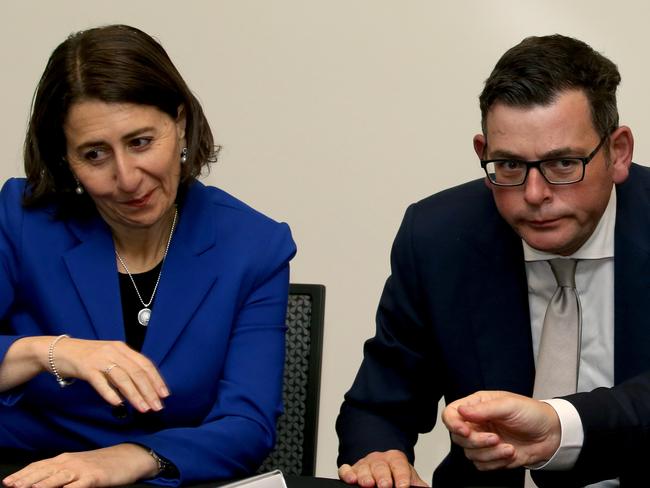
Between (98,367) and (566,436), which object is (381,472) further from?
(98,367)

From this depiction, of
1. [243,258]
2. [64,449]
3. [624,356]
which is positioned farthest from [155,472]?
[624,356]

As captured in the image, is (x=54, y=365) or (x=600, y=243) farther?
(x=600, y=243)

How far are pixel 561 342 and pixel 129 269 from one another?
86 cm

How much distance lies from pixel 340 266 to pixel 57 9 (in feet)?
4.02

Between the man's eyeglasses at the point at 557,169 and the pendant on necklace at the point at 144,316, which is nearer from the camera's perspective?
the man's eyeglasses at the point at 557,169

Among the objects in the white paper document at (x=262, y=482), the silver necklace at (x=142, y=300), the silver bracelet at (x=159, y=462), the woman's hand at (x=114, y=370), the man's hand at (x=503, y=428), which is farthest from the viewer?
the silver necklace at (x=142, y=300)

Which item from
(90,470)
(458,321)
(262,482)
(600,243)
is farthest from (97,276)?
(600,243)

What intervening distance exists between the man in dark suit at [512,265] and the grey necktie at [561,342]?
4cm

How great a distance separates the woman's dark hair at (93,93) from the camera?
6.61ft

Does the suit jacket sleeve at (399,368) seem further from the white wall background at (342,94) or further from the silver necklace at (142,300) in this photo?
the white wall background at (342,94)

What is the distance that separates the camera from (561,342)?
6.34 ft

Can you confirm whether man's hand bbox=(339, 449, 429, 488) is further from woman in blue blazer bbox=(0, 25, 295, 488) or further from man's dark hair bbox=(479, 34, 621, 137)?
man's dark hair bbox=(479, 34, 621, 137)

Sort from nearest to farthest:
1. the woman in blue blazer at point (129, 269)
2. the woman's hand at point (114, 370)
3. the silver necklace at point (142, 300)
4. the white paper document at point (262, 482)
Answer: the white paper document at point (262, 482)
the woman's hand at point (114, 370)
the woman in blue blazer at point (129, 269)
the silver necklace at point (142, 300)

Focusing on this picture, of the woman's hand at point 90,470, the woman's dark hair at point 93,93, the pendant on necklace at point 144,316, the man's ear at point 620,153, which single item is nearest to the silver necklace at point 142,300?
the pendant on necklace at point 144,316
